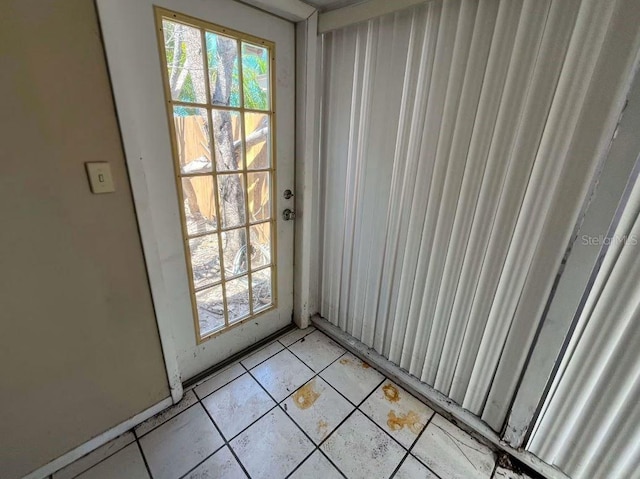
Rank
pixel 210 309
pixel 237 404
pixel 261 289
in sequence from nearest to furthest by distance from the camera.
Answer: pixel 237 404 < pixel 210 309 < pixel 261 289

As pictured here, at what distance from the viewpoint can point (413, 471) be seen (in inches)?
47.0

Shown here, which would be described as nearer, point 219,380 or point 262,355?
point 219,380

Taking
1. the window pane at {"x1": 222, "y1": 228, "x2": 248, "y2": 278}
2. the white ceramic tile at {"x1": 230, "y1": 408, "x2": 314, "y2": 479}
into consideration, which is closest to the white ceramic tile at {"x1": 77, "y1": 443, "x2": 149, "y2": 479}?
the white ceramic tile at {"x1": 230, "y1": 408, "x2": 314, "y2": 479}

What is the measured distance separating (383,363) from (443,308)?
58 centimetres

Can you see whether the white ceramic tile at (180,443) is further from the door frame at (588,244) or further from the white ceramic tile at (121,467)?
the door frame at (588,244)

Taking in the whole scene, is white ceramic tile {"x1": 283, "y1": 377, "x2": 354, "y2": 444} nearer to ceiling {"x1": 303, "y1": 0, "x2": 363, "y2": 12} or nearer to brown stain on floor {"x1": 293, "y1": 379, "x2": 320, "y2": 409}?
brown stain on floor {"x1": 293, "y1": 379, "x2": 320, "y2": 409}

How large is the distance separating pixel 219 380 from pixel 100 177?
3.98 feet

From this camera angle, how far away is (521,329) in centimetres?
113

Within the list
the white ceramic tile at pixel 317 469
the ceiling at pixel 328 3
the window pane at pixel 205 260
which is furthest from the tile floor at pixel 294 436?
the ceiling at pixel 328 3

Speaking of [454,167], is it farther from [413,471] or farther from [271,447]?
[271,447]

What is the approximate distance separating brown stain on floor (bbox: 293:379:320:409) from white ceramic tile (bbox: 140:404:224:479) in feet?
1.31

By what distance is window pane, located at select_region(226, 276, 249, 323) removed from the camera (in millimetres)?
1615

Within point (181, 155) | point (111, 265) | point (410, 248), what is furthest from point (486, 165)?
point (111, 265)

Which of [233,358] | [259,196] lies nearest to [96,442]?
[233,358]
